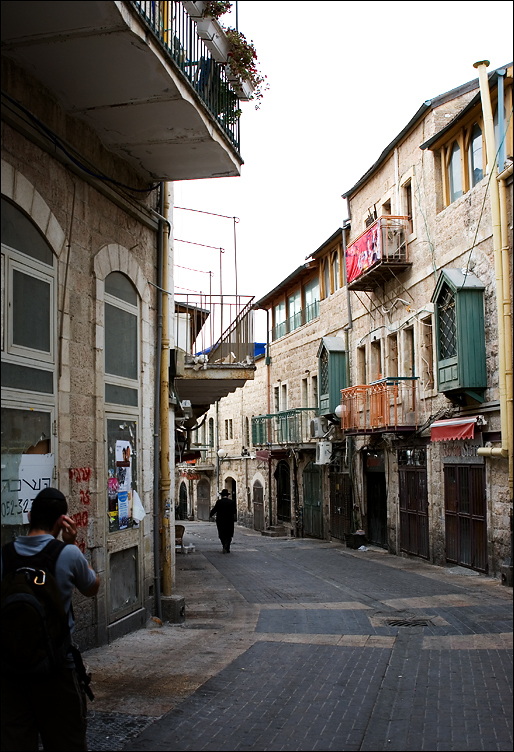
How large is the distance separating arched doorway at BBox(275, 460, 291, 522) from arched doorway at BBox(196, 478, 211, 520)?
44.1 feet

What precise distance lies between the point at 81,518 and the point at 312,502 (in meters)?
21.3

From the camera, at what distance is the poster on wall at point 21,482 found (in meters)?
6.59

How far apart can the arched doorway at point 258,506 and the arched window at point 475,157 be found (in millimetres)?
22227

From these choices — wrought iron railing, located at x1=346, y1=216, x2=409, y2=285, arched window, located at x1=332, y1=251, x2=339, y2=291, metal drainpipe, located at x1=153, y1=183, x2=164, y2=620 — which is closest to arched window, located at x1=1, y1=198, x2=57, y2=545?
metal drainpipe, located at x1=153, y1=183, x2=164, y2=620

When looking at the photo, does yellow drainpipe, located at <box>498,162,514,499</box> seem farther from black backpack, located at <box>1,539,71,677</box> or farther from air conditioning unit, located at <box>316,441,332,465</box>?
air conditioning unit, located at <box>316,441,332,465</box>

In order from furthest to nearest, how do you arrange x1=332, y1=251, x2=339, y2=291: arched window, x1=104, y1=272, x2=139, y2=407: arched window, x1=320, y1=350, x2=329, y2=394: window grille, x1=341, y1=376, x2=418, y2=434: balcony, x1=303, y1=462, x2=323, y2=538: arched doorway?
1. x1=303, y1=462, x2=323, y2=538: arched doorway
2. x1=332, y1=251, x2=339, y2=291: arched window
3. x1=320, y1=350, x2=329, y2=394: window grille
4. x1=341, y1=376, x2=418, y2=434: balcony
5. x1=104, y1=272, x2=139, y2=407: arched window

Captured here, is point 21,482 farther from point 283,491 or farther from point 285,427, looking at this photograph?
point 283,491

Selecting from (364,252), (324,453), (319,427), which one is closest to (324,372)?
(319,427)

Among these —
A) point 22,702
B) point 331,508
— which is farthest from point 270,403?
point 22,702

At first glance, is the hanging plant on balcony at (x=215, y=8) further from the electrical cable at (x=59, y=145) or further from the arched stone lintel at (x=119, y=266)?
the arched stone lintel at (x=119, y=266)

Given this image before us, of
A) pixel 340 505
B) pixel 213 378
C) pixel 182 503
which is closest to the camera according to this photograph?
pixel 213 378

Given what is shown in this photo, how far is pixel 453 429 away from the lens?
15250 millimetres

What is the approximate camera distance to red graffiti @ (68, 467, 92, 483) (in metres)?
7.89

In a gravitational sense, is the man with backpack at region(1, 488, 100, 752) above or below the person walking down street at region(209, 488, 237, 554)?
above
